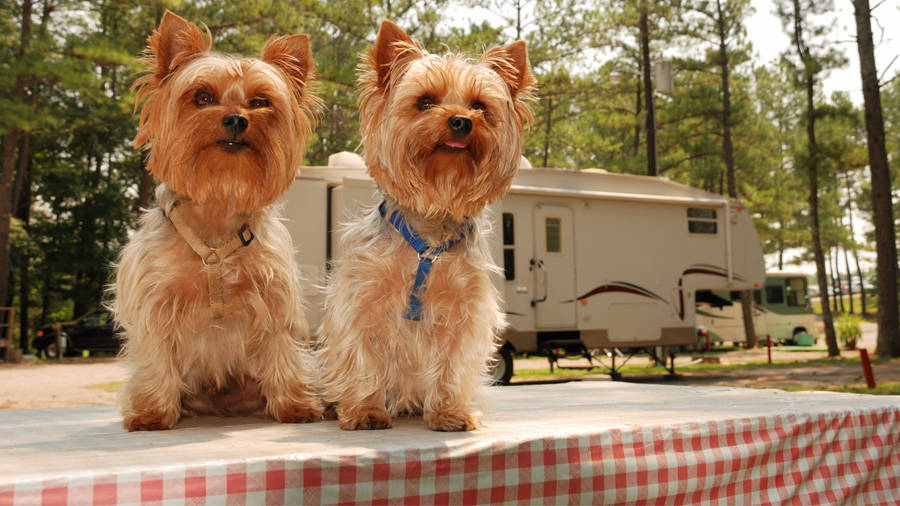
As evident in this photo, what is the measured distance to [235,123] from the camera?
278cm

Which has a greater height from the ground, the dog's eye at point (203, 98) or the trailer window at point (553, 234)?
the trailer window at point (553, 234)

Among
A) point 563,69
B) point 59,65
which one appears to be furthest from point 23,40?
point 563,69

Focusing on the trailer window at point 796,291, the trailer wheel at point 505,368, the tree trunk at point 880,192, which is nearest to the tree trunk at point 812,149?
the tree trunk at point 880,192

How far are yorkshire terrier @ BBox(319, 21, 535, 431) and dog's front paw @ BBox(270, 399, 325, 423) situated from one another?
151 millimetres

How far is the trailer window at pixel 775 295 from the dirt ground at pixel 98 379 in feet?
49.3

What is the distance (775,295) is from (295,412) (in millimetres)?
33762

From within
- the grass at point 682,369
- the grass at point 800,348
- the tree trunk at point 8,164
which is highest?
the tree trunk at point 8,164

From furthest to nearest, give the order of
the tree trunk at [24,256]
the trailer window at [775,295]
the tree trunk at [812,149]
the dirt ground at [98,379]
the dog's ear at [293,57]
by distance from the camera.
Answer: the trailer window at [775,295] → the tree trunk at [24,256] → the tree trunk at [812,149] → the dirt ground at [98,379] → the dog's ear at [293,57]

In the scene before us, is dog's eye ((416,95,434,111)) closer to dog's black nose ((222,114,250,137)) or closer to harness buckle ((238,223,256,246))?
dog's black nose ((222,114,250,137))

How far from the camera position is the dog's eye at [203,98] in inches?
111

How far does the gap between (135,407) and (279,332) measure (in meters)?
0.63

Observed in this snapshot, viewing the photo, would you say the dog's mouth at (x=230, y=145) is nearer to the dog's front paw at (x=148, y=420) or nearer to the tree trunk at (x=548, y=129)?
the dog's front paw at (x=148, y=420)

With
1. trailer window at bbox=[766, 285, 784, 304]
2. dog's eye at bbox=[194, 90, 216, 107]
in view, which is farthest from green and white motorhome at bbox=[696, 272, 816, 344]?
dog's eye at bbox=[194, 90, 216, 107]

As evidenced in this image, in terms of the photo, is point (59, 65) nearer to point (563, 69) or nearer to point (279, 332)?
point (563, 69)
